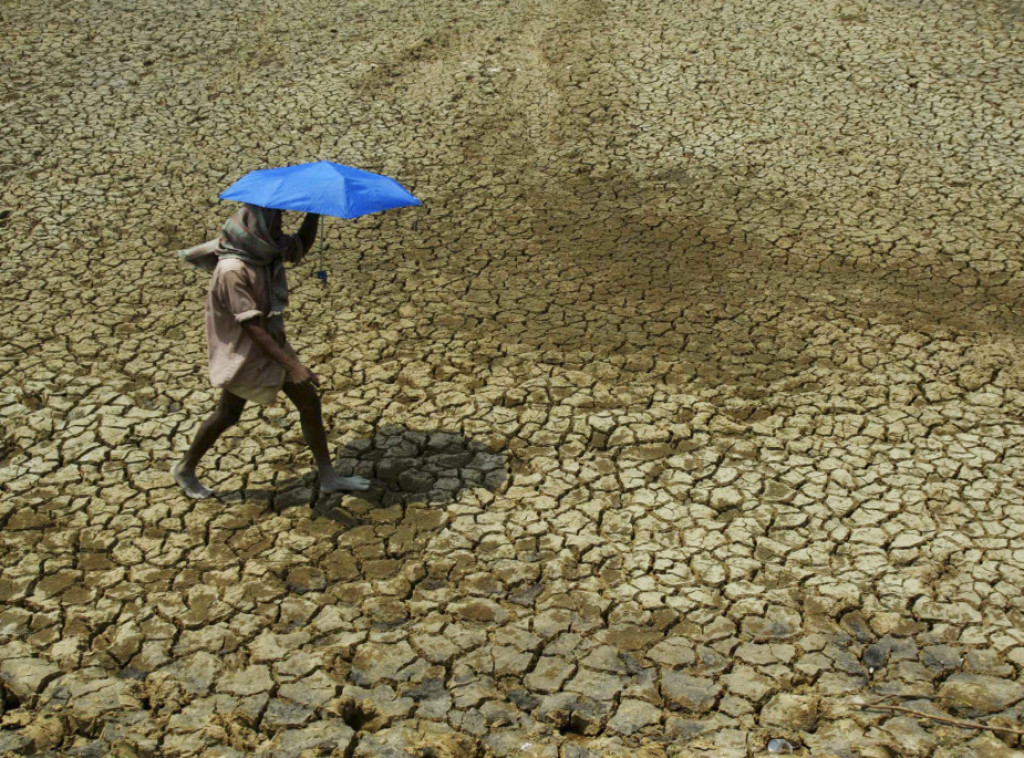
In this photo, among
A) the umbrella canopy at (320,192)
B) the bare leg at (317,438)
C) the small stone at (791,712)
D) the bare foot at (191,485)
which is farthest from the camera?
the bare foot at (191,485)

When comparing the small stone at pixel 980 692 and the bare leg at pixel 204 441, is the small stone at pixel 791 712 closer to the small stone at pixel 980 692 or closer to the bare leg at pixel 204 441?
the small stone at pixel 980 692

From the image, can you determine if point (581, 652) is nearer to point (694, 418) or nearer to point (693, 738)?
point (693, 738)

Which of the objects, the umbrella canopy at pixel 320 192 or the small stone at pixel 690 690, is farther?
the umbrella canopy at pixel 320 192

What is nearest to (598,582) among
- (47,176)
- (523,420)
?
(523,420)

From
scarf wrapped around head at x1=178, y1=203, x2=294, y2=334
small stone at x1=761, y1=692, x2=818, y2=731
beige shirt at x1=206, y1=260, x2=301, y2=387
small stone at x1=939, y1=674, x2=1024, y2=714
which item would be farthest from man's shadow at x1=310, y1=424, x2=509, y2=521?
small stone at x1=939, y1=674, x2=1024, y2=714

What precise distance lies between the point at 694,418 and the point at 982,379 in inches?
74.2

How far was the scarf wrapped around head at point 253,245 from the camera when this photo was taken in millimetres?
5082

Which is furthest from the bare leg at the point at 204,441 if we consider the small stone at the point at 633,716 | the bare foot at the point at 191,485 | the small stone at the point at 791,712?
the small stone at the point at 791,712

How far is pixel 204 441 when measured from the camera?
553 cm

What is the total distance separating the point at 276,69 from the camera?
11.1 metres

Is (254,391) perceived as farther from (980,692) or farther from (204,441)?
(980,692)

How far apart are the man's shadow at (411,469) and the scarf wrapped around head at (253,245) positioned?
1091mm

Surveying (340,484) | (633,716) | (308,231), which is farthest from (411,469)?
(633,716)

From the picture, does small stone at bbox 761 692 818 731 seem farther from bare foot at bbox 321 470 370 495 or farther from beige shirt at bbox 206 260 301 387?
beige shirt at bbox 206 260 301 387
